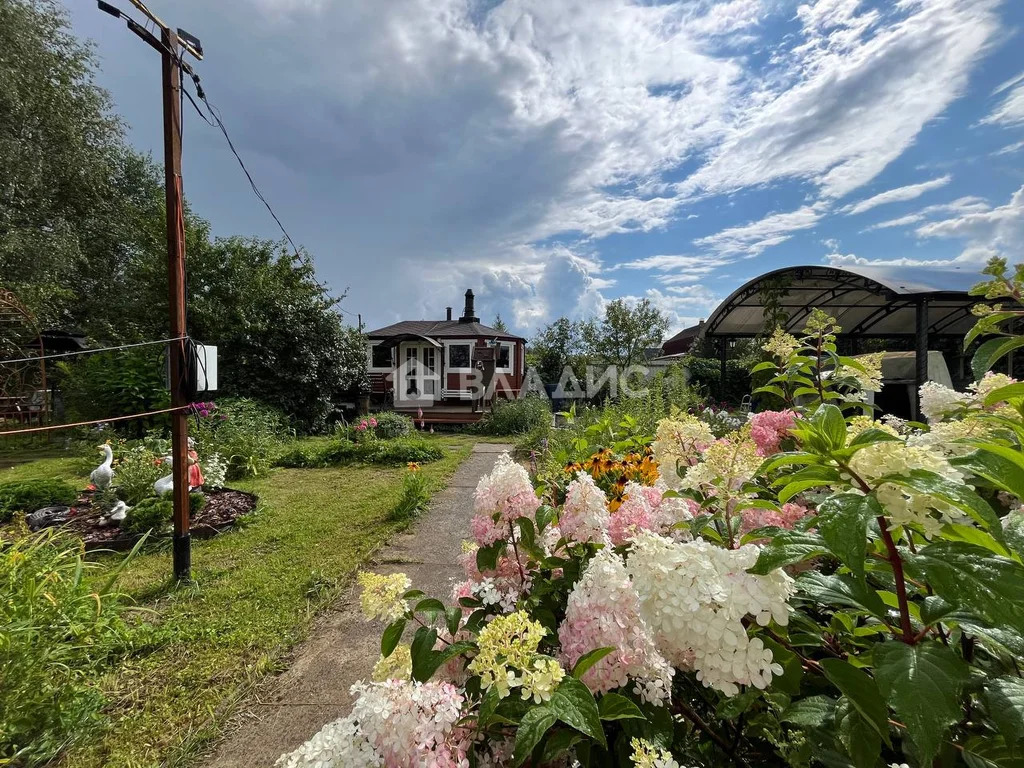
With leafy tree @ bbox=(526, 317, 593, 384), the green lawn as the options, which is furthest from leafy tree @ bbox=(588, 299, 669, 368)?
the green lawn

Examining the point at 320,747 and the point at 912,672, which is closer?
the point at 912,672

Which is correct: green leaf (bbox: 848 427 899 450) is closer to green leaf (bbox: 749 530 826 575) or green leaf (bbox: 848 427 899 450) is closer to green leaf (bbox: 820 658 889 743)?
green leaf (bbox: 749 530 826 575)

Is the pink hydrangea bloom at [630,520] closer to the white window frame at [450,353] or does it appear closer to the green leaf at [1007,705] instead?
the green leaf at [1007,705]

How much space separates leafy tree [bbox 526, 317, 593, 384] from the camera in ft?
52.5

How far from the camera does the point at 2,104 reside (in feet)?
32.0

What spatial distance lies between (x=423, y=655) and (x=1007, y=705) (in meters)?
0.87

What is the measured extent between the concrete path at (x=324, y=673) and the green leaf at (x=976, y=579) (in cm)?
172

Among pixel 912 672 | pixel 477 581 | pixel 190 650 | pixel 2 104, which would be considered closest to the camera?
pixel 912 672

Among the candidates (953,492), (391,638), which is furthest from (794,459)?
(391,638)

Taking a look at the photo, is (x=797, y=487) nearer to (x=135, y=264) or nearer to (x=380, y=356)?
(x=135, y=264)

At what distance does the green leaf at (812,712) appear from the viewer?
0.71 m

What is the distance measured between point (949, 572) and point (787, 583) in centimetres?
19

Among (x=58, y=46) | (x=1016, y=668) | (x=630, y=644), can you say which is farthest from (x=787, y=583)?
(x=58, y=46)

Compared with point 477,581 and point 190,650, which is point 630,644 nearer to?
point 477,581
